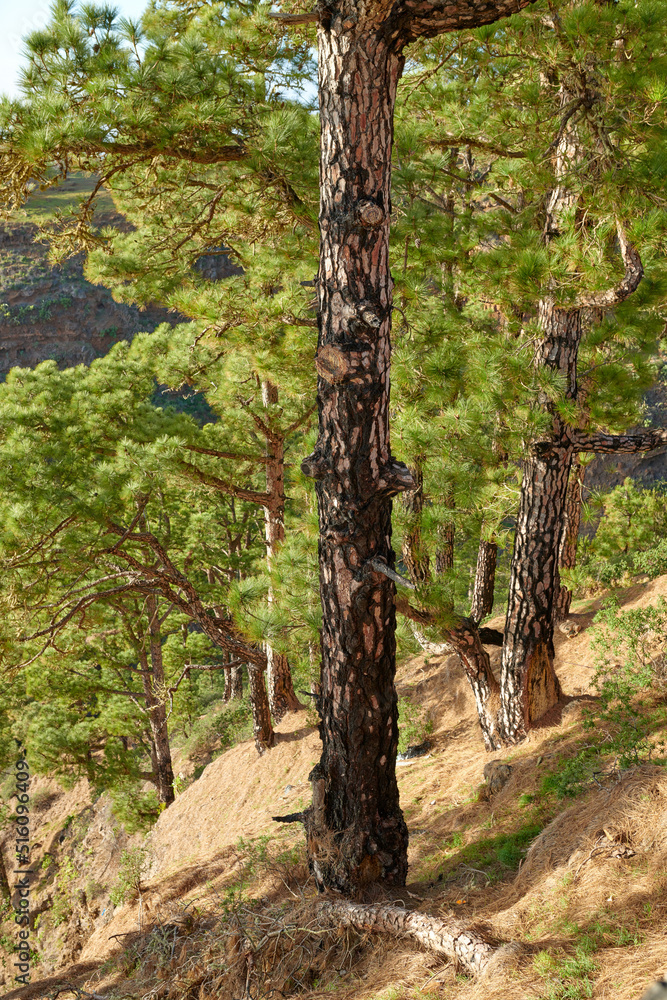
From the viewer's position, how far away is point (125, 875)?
568 centimetres

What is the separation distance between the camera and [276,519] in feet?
29.9

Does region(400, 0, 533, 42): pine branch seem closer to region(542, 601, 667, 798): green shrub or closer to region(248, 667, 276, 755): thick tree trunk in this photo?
region(542, 601, 667, 798): green shrub

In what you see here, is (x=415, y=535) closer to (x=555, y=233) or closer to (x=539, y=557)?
(x=539, y=557)

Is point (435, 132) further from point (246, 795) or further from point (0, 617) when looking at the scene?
point (246, 795)

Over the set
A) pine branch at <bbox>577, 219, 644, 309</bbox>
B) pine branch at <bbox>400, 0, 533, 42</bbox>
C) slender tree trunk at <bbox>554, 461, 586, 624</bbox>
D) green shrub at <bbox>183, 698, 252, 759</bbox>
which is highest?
pine branch at <bbox>400, 0, 533, 42</bbox>

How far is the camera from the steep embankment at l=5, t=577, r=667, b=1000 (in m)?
2.36

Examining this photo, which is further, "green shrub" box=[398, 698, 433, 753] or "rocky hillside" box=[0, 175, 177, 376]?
"rocky hillside" box=[0, 175, 177, 376]

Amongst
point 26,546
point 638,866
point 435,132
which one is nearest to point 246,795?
point 26,546

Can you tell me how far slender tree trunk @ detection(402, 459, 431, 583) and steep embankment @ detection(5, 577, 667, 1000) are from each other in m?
1.57

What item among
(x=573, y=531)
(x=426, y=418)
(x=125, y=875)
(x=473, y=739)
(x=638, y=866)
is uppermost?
(x=426, y=418)

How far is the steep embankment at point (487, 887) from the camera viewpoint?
7.73 ft

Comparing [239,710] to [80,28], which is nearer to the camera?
[80,28]

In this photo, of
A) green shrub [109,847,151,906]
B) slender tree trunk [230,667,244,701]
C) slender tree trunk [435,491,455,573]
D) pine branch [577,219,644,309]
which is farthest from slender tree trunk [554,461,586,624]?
slender tree trunk [230,667,244,701]

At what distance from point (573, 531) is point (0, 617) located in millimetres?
6380
